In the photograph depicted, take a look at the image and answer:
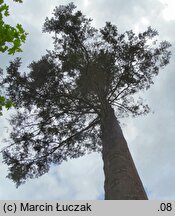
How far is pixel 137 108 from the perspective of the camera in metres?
12.5

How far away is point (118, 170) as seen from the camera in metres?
6.00

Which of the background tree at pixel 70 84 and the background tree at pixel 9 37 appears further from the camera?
the background tree at pixel 70 84

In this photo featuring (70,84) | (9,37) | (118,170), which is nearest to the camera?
(9,37)

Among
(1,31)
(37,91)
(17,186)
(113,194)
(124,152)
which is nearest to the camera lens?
(1,31)

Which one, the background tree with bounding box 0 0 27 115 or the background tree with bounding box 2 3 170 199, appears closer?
the background tree with bounding box 0 0 27 115

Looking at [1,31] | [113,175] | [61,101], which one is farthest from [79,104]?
[1,31]

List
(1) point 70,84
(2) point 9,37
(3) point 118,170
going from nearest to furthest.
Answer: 1. (2) point 9,37
2. (3) point 118,170
3. (1) point 70,84

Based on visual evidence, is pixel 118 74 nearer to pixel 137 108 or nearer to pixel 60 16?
pixel 137 108

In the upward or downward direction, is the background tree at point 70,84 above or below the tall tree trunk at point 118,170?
above

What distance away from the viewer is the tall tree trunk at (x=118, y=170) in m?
5.34

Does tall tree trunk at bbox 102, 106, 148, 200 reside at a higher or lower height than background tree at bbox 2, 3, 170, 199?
lower

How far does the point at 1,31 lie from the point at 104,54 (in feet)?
28.4

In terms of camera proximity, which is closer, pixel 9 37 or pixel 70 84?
pixel 9 37

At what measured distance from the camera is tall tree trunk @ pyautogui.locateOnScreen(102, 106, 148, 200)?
534 cm
